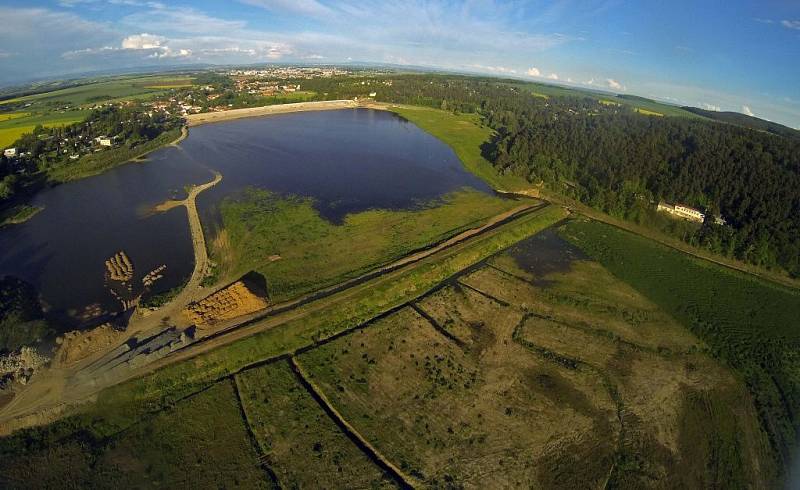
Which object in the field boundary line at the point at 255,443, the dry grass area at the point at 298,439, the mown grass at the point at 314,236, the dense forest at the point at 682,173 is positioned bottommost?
the field boundary line at the point at 255,443

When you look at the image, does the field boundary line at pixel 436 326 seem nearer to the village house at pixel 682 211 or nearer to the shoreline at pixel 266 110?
the village house at pixel 682 211

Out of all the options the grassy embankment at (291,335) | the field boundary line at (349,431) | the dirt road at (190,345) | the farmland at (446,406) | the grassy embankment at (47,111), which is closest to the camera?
the field boundary line at (349,431)

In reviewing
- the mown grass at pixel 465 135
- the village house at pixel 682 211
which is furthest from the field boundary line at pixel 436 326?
the village house at pixel 682 211

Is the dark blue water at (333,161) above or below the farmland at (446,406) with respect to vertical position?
above

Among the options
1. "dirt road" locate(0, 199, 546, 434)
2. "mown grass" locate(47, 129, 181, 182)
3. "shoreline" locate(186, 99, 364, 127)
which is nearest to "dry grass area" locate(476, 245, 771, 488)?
"dirt road" locate(0, 199, 546, 434)

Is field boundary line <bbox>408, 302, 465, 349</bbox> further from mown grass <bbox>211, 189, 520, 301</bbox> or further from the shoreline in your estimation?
the shoreline

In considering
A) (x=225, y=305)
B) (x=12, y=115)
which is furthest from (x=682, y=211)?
(x=12, y=115)

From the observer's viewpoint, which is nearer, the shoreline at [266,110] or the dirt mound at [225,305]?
the dirt mound at [225,305]
